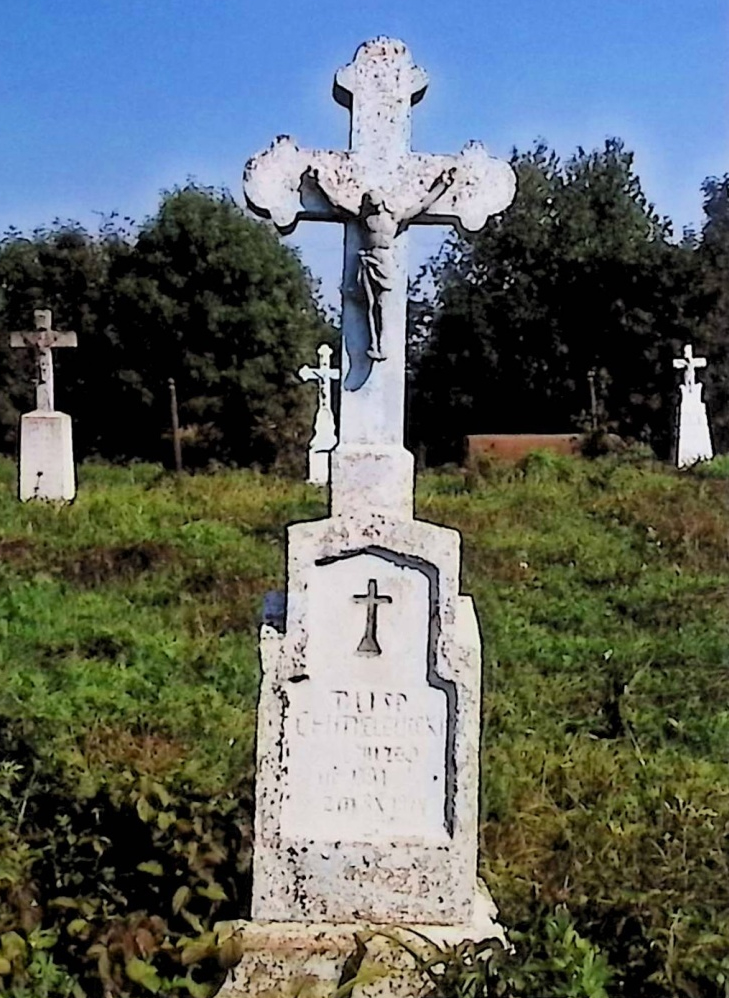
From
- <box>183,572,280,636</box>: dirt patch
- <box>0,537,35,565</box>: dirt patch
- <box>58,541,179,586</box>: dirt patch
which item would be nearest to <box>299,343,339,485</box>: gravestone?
<box>0,537,35,565</box>: dirt patch

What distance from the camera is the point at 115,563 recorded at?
9586mm

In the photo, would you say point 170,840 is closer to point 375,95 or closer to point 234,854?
point 234,854

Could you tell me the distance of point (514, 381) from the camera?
82.5 ft

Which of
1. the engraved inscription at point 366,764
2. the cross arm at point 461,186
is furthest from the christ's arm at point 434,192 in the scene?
the engraved inscription at point 366,764

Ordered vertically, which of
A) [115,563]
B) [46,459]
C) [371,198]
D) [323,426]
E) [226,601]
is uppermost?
[371,198]

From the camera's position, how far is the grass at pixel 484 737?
3.76 metres

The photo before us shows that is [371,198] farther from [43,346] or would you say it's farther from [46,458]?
[43,346]

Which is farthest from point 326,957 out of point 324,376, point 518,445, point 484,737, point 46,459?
point 518,445

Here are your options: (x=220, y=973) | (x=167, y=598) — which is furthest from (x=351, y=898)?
(x=167, y=598)

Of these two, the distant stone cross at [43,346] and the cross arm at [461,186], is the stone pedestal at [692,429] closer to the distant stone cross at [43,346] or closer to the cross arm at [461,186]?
the distant stone cross at [43,346]

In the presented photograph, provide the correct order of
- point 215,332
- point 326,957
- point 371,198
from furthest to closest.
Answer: point 215,332 → point 371,198 → point 326,957

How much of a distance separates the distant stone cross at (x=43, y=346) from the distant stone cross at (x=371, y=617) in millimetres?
11522

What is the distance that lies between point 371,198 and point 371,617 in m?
1.19

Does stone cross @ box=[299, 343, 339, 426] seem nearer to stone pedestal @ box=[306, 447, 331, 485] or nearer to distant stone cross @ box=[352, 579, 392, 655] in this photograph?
stone pedestal @ box=[306, 447, 331, 485]
